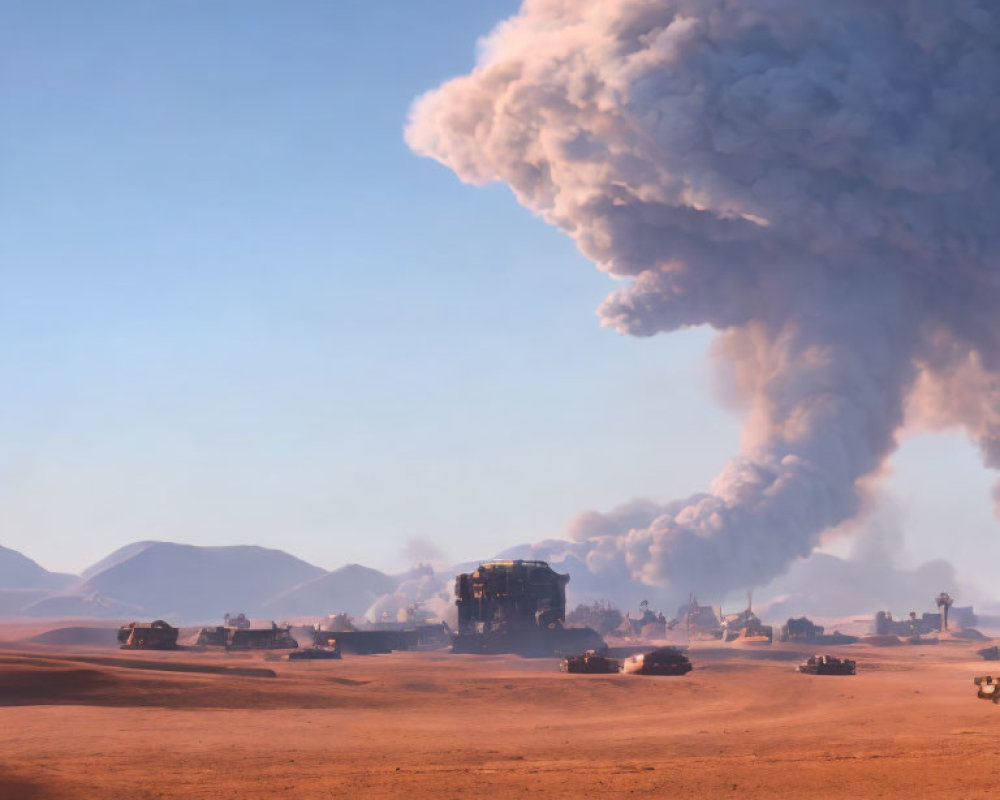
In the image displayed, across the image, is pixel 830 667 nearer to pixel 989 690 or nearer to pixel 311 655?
pixel 989 690

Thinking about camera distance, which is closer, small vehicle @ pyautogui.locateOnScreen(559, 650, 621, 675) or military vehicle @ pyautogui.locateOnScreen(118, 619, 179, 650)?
small vehicle @ pyautogui.locateOnScreen(559, 650, 621, 675)

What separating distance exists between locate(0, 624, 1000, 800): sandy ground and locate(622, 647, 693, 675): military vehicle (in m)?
4.14

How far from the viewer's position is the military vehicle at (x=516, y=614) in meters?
82.4

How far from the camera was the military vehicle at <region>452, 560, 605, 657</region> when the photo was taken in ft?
270

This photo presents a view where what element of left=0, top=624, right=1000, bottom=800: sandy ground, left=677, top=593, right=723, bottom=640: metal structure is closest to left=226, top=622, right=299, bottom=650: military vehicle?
left=0, top=624, right=1000, bottom=800: sandy ground

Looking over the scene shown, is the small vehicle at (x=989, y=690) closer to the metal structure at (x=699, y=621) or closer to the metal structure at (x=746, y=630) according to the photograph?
the metal structure at (x=746, y=630)

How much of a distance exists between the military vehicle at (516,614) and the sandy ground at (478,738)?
34017 millimetres

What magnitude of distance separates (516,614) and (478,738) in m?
57.7

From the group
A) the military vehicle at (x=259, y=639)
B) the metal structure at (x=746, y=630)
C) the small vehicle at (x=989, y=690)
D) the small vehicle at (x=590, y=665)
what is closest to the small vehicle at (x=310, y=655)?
the military vehicle at (x=259, y=639)

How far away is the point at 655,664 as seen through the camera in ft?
173

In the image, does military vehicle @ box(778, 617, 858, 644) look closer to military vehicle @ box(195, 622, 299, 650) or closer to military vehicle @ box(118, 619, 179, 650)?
military vehicle @ box(195, 622, 299, 650)

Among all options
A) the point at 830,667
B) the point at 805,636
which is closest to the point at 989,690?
the point at 830,667

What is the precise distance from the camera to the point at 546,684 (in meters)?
45.2

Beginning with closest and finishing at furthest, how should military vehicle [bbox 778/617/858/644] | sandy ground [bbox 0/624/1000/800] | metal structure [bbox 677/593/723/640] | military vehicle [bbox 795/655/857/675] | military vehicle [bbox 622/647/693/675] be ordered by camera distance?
sandy ground [bbox 0/624/1000/800] → military vehicle [bbox 622/647/693/675] → military vehicle [bbox 795/655/857/675] → military vehicle [bbox 778/617/858/644] → metal structure [bbox 677/593/723/640]
